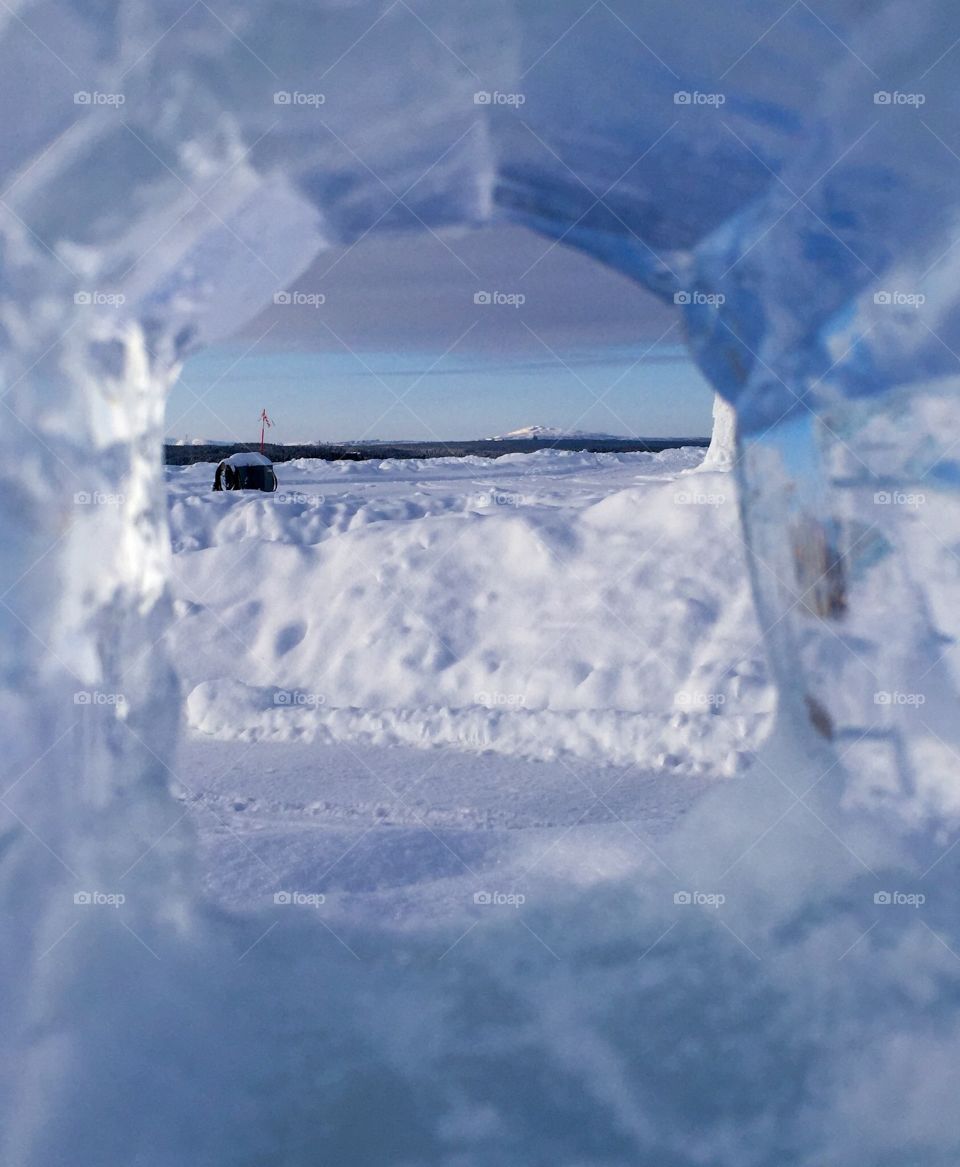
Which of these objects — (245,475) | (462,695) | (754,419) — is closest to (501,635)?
(462,695)

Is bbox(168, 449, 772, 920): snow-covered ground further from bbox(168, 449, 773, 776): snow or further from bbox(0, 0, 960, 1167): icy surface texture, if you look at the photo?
bbox(0, 0, 960, 1167): icy surface texture

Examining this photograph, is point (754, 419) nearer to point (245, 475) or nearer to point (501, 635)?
point (501, 635)

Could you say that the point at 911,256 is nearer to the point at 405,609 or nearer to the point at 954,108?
the point at 954,108

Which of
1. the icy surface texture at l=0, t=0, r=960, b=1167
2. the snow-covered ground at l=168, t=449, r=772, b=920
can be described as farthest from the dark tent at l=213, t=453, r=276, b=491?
the icy surface texture at l=0, t=0, r=960, b=1167

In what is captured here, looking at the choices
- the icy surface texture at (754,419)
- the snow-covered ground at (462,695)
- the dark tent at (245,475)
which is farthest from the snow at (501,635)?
the dark tent at (245,475)

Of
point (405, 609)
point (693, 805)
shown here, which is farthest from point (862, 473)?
point (405, 609)

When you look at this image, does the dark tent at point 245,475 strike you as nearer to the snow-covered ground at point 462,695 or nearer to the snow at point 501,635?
the snow-covered ground at point 462,695
